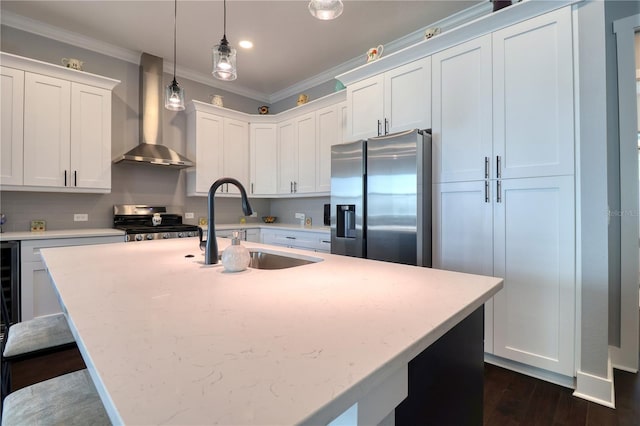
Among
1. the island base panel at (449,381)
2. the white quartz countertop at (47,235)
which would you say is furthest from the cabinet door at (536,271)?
the white quartz countertop at (47,235)

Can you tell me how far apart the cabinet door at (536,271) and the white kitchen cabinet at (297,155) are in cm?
233

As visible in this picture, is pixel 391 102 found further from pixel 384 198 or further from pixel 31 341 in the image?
pixel 31 341

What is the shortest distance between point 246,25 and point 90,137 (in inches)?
77.1

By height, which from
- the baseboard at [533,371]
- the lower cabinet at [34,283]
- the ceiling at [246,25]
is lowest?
the baseboard at [533,371]

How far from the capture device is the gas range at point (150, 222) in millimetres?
3240

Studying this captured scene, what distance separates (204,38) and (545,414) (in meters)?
4.18

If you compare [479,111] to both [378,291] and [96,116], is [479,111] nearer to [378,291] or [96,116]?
[378,291]

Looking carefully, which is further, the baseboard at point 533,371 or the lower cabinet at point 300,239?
the lower cabinet at point 300,239

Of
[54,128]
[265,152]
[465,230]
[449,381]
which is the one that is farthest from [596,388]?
[54,128]

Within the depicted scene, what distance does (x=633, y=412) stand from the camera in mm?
1638

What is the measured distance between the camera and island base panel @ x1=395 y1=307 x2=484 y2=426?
84 centimetres

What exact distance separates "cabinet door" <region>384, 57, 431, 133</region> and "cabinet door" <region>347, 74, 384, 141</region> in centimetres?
7

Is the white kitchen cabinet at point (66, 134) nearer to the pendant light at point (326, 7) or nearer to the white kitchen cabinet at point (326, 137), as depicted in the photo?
the white kitchen cabinet at point (326, 137)

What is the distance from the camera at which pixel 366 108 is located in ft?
9.43
